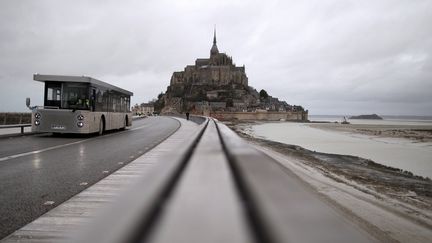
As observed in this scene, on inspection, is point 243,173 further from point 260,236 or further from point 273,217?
point 260,236

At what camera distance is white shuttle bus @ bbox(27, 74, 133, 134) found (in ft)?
61.2

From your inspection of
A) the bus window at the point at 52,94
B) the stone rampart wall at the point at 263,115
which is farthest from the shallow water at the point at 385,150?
the stone rampart wall at the point at 263,115

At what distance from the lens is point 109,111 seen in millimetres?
23094

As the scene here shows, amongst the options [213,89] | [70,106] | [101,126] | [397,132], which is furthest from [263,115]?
[70,106]

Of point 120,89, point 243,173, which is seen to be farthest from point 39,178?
point 120,89

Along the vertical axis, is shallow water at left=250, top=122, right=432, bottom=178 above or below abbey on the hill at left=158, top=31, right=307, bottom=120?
below

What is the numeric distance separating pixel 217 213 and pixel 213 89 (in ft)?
585

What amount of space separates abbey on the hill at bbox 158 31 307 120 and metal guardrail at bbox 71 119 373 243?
161 meters

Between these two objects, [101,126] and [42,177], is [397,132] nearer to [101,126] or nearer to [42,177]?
[101,126]

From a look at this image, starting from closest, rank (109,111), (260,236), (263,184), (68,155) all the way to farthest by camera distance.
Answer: (260,236) < (263,184) < (68,155) < (109,111)

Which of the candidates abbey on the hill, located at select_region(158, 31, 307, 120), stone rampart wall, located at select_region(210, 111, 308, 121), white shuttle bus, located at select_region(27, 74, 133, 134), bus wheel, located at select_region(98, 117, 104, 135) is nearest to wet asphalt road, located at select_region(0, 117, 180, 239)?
white shuttle bus, located at select_region(27, 74, 133, 134)

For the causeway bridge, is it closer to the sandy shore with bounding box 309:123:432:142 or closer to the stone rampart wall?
the sandy shore with bounding box 309:123:432:142

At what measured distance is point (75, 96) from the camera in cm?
1945

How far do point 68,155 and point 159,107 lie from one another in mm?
187237
